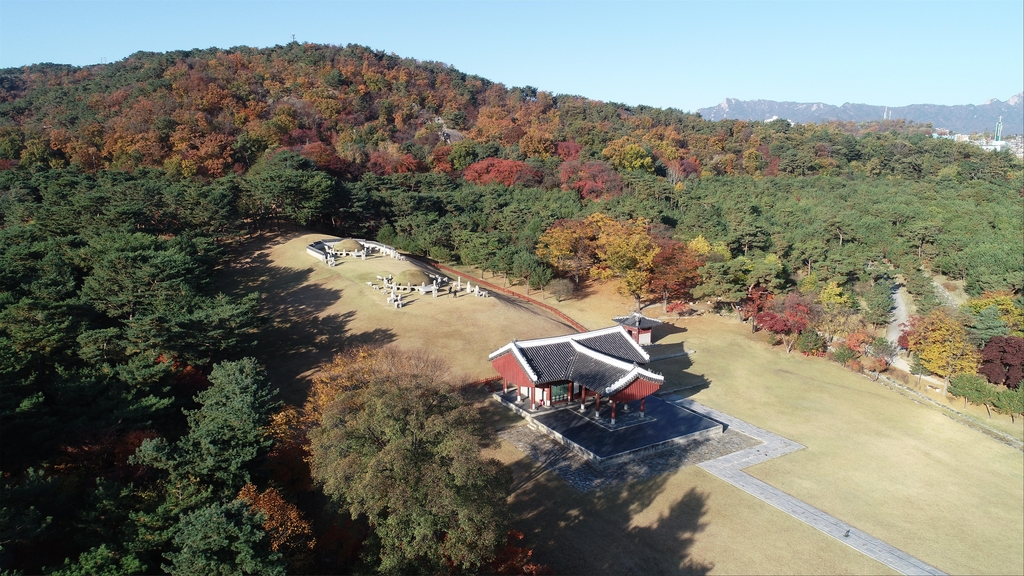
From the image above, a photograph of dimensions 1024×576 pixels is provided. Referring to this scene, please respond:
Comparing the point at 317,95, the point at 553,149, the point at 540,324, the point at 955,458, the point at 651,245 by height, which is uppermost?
the point at 317,95

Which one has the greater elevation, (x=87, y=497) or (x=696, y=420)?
(x=87, y=497)

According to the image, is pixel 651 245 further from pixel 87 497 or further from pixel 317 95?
pixel 317 95

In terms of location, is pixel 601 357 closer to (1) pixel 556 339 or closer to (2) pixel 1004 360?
(1) pixel 556 339

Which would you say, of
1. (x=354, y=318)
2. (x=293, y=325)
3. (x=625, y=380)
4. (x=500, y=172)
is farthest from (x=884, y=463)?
(x=500, y=172)

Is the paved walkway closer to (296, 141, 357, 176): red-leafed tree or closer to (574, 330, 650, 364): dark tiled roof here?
(574, 330, 650, 364): dark tiled roof

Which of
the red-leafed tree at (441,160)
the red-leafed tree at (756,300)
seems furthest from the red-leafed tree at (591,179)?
the red-leafed tree at (756,300)

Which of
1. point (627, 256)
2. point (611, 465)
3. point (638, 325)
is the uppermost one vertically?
point (627, 256)

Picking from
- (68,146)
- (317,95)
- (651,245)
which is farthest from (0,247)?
(317,95)
